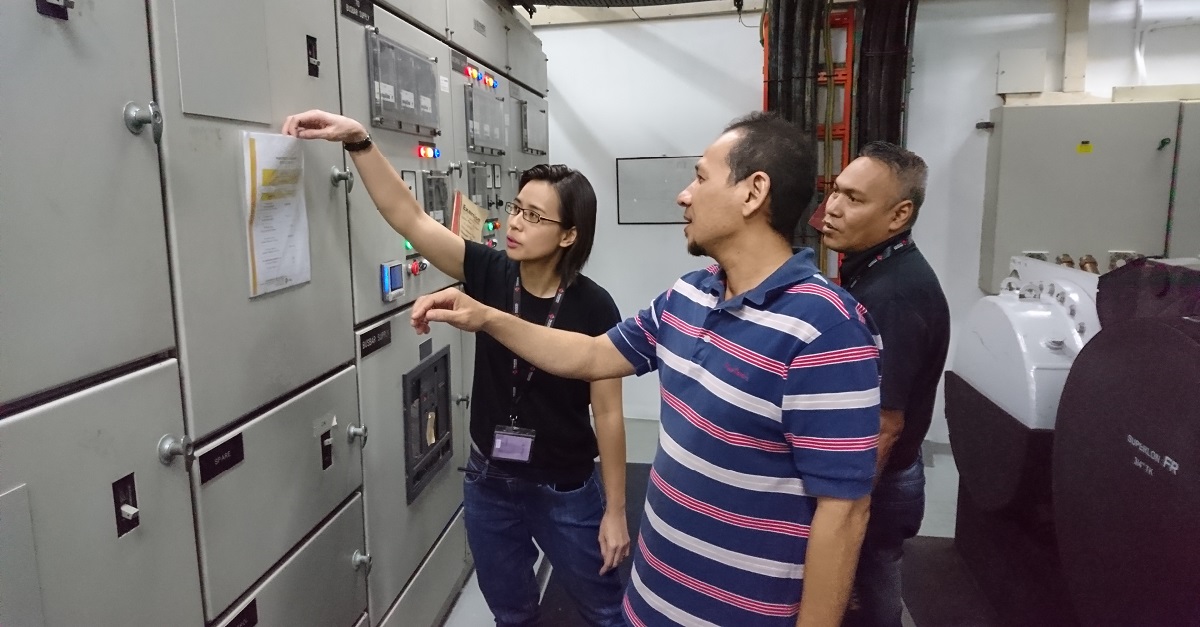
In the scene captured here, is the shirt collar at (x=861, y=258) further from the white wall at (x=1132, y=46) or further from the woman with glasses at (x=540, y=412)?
the white wall at (x=1132, y=46)

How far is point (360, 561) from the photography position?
71.7 inches

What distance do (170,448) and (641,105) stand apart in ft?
11.8

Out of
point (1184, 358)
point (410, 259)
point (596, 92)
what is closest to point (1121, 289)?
point (1184, 358)

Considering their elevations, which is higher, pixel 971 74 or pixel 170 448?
pixel 971 74

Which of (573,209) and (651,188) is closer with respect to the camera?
(573,209)

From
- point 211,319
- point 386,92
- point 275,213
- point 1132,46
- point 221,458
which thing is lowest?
point 221,458

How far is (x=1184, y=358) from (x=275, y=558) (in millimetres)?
1920

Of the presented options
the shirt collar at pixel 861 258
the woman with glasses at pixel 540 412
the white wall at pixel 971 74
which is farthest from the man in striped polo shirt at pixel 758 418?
the white wall at pixel 971 74

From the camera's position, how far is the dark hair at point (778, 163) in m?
1.12

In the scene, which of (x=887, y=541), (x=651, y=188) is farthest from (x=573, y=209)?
(x=651, y=188)

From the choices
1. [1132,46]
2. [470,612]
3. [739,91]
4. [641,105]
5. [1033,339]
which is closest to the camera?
[1033,339]

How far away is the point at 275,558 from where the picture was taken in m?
1.46

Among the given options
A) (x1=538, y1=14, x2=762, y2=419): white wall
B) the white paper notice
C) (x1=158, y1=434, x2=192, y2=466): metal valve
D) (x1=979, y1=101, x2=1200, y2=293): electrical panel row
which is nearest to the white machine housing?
(x1=979, y1=101, x2=1200, y2=293): electrical panel row

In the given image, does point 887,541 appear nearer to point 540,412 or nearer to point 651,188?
point 540,412
